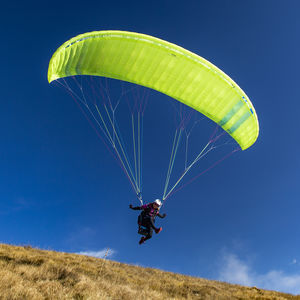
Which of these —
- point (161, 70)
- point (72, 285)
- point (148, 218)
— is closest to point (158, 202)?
point (148, 218)

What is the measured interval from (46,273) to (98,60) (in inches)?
301

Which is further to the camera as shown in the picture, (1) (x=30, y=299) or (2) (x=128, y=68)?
(2) (x=128, y=68)

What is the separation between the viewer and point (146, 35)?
338 inches

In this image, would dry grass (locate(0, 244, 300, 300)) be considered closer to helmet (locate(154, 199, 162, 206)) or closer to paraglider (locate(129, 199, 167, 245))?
paraglider (locate(129, 199, 167, 245))

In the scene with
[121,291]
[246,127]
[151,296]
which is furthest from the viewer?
[246,127]

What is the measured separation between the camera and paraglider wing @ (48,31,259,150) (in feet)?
28.6

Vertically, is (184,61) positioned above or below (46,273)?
above

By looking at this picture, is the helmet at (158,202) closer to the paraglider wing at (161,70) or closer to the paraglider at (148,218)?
the paraglider at (148,218)

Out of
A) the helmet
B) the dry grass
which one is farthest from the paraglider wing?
the dry grass

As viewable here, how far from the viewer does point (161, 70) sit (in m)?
9.70

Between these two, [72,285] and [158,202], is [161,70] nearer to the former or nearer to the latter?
[158,202]

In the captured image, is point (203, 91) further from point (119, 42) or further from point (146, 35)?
point (119, 42)

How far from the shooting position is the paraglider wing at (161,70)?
8711 millimetres

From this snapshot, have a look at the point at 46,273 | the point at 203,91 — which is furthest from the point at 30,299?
the point at 203,91
